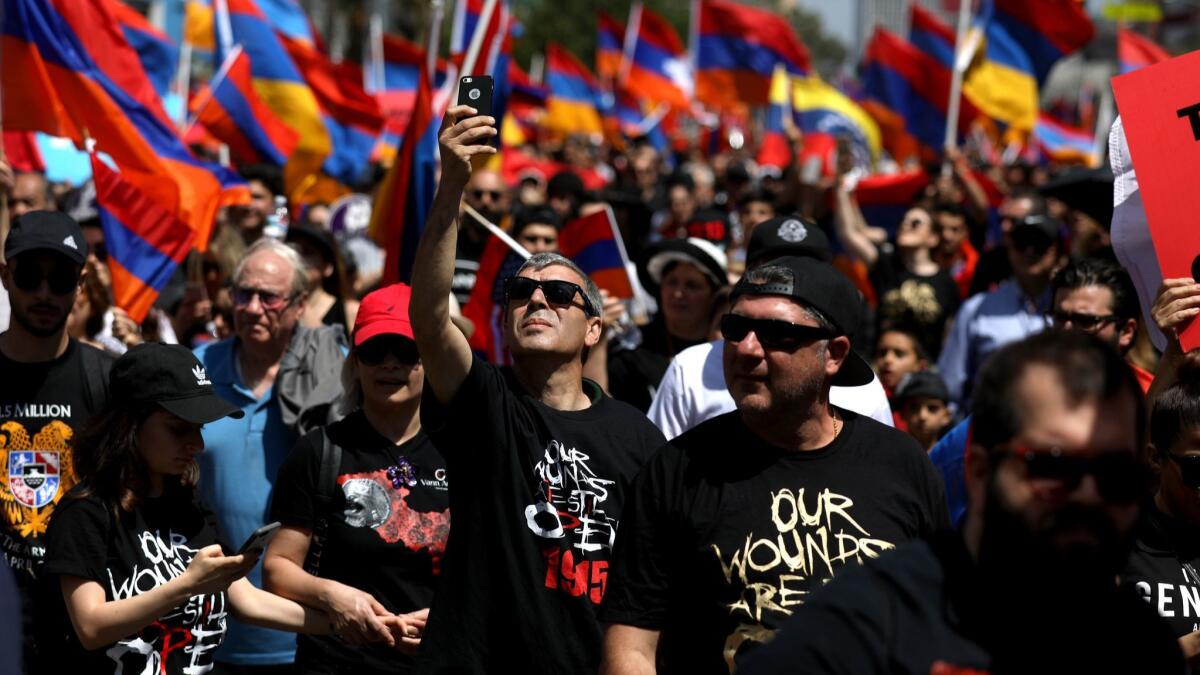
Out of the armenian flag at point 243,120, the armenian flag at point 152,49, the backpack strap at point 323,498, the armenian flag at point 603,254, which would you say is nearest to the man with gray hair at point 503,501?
the backpack strap at point 323,498

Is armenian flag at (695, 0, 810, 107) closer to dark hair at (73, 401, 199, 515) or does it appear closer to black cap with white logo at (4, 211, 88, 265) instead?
black cap with white logo at (4, 211, 88, 265)

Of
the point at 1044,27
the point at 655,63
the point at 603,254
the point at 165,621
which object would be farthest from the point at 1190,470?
the point at 655,63

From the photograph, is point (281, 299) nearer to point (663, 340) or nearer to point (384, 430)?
point (384, 430)

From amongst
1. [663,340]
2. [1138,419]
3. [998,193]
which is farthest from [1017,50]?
[1138,419]

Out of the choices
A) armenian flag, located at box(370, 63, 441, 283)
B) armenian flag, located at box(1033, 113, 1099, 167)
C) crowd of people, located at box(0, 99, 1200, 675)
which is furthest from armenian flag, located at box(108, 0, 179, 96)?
armenian flag, located at box(1033, 113, 1099, 167)

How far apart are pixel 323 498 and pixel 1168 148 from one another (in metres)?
2.71

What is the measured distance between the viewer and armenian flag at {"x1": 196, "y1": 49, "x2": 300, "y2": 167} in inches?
405

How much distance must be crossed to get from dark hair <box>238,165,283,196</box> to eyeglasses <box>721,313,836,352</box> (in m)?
6.95

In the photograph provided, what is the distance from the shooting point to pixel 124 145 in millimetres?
8141

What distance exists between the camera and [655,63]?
2055 cm

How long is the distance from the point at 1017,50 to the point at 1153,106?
9396mm

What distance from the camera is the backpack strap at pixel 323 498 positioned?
15.0 feet

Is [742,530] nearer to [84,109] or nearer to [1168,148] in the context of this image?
[1168,148]

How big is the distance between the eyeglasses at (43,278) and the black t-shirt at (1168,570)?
366 cm
